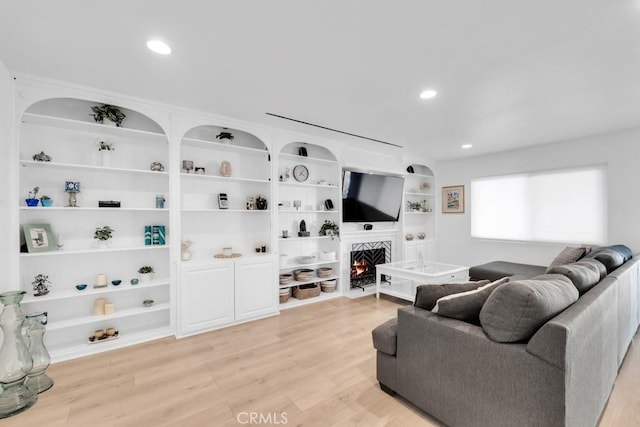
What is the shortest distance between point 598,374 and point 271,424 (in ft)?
6.68

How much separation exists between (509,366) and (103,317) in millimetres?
3460

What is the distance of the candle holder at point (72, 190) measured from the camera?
2.81 meters

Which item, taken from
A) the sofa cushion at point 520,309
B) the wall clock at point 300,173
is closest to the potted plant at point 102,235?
the wall clock at point 300,173

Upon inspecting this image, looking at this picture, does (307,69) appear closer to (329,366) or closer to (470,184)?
(329,366)

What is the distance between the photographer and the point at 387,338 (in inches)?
81.0

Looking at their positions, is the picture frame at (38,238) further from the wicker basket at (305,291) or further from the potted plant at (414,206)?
the potted plant at (414,206)

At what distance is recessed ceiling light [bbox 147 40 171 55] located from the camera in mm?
2012

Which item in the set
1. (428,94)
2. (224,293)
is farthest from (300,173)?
(428,94)

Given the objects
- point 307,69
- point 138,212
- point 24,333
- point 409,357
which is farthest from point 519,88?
point 24,333

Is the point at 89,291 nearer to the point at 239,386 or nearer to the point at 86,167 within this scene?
the point at 86,167

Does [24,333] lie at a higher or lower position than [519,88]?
lower

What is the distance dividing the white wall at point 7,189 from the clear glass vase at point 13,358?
10.7 inches

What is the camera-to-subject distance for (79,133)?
2.96 meters

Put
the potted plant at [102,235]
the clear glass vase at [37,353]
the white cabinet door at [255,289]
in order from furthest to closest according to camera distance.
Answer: the white cabinet door at [255,289] → the potted plant at [102,235] → the clear glass vase at [37,353]
